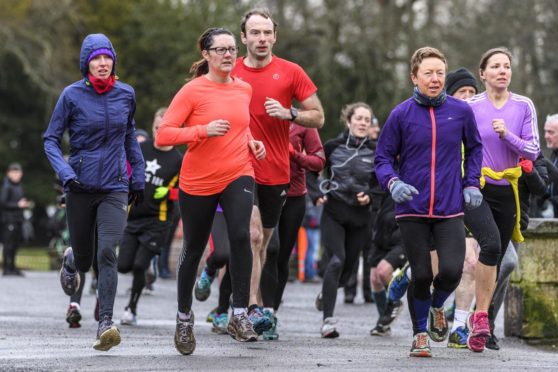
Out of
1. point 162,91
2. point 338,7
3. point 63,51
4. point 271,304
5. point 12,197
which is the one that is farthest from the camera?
point 162,91

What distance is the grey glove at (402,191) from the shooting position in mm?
8125

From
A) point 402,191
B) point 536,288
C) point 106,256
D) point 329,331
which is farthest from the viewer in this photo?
point 536,288

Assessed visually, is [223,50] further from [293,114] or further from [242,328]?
[242,328]

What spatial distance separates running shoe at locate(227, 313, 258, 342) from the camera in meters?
8.35

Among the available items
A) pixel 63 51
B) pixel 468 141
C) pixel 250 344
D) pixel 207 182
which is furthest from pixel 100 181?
pixel 63 51

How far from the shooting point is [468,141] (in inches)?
338

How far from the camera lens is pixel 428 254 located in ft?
28.0

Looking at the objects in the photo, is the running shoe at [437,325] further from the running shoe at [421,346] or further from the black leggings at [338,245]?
the black leggings at [338,245]

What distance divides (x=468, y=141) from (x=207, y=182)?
5.85ft

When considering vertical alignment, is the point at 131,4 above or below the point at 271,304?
above

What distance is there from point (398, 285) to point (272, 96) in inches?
91.9

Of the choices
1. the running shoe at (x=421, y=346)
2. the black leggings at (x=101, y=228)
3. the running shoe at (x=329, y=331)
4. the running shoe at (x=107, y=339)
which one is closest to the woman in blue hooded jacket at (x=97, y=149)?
the black leggings at (x=101, y=228)

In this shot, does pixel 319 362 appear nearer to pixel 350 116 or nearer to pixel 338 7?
pixel 350 116

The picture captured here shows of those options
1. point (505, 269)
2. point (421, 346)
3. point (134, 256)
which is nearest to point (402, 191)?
point (421, 346)
